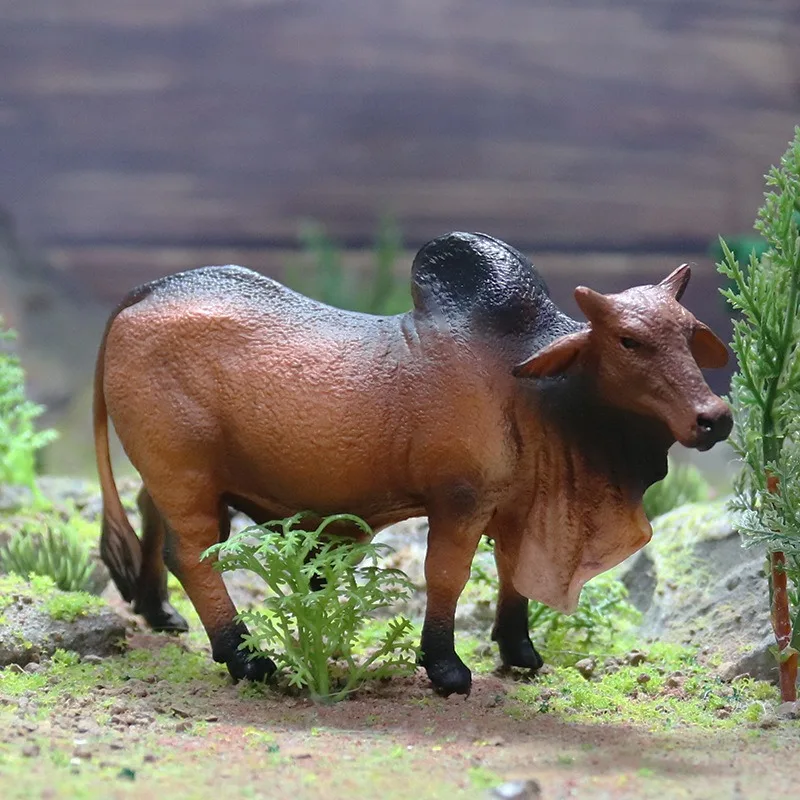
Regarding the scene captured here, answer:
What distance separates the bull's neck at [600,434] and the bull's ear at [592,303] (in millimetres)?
203

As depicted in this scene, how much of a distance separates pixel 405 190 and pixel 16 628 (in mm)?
4408

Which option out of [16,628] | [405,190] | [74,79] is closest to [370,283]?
[405,190]

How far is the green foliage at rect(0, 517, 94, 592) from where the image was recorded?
4.08m

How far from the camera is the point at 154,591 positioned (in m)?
3.89

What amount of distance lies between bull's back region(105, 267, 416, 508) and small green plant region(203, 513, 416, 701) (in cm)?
18

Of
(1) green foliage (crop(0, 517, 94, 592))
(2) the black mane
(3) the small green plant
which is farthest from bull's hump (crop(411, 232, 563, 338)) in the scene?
(1) green foliage (crop(0, 517, 94, 592))

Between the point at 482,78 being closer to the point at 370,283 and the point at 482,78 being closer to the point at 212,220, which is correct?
the point at 370,283

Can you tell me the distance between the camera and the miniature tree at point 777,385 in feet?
9.91

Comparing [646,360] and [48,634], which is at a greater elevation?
[646,360]

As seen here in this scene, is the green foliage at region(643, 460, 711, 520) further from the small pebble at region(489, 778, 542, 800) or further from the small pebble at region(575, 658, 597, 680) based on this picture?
the small pebble at region(489, 778, 542, 800)

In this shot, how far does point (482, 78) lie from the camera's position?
22.5 ft

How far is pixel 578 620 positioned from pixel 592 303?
1.41 m

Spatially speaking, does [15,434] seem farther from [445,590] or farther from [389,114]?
[389,114]

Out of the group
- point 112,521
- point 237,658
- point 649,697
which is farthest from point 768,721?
point 112,521
